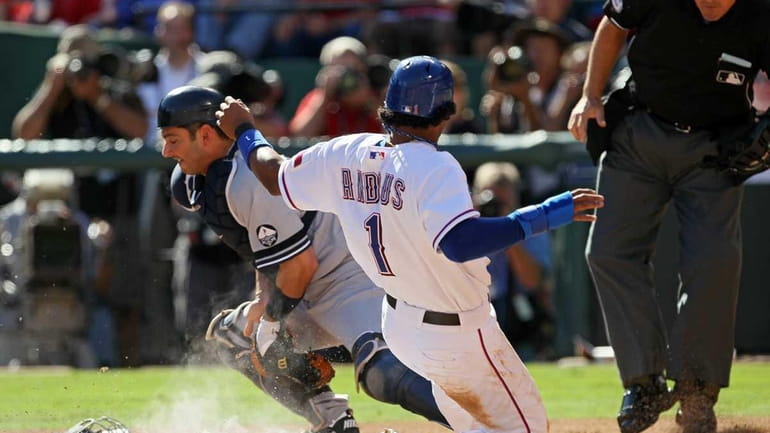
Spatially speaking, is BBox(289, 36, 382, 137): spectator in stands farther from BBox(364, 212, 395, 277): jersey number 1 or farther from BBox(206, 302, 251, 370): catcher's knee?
BBox(364, 212, 395, 277): jersey number 1

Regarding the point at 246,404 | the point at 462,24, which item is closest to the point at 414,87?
the point at 246,404

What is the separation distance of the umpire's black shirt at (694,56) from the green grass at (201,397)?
5.05 feet

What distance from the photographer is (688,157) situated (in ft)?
18.4

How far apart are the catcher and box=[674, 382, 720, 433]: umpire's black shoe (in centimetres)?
131

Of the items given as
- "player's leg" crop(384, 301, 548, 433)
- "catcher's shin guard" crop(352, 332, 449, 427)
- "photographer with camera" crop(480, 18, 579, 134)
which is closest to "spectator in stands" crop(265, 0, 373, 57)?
"photographer with camera" crop(480, 18, 579, 134)

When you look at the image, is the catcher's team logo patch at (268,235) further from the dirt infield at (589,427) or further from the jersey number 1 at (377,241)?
the dirt infield at (589,427)

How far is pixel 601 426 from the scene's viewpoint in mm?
6074

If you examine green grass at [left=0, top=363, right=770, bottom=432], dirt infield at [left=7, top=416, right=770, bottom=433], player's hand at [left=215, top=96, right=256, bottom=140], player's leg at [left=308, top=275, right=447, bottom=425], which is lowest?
green grass at [left=0, top=363, right=770, bottom=432]

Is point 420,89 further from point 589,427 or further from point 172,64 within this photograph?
point 172,64

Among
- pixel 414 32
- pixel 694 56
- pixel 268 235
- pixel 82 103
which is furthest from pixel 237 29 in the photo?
pixel 694 56

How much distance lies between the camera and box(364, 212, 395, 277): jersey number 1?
4.58 metres

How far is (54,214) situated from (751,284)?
4.66 metres

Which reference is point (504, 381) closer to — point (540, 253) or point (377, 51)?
point (540, 253)

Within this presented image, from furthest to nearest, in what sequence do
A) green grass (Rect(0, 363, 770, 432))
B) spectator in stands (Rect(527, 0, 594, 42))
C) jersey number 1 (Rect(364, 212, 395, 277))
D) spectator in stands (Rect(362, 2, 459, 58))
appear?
spectator in stands (Rect(362, 2, 459, 58)) < spectator in stands (Rect(527, 0, 594, 42)) < green grass (Rect(0, 363, 770, 432)) < jersey number 1 (Rect(364, 212, 395, 277))
